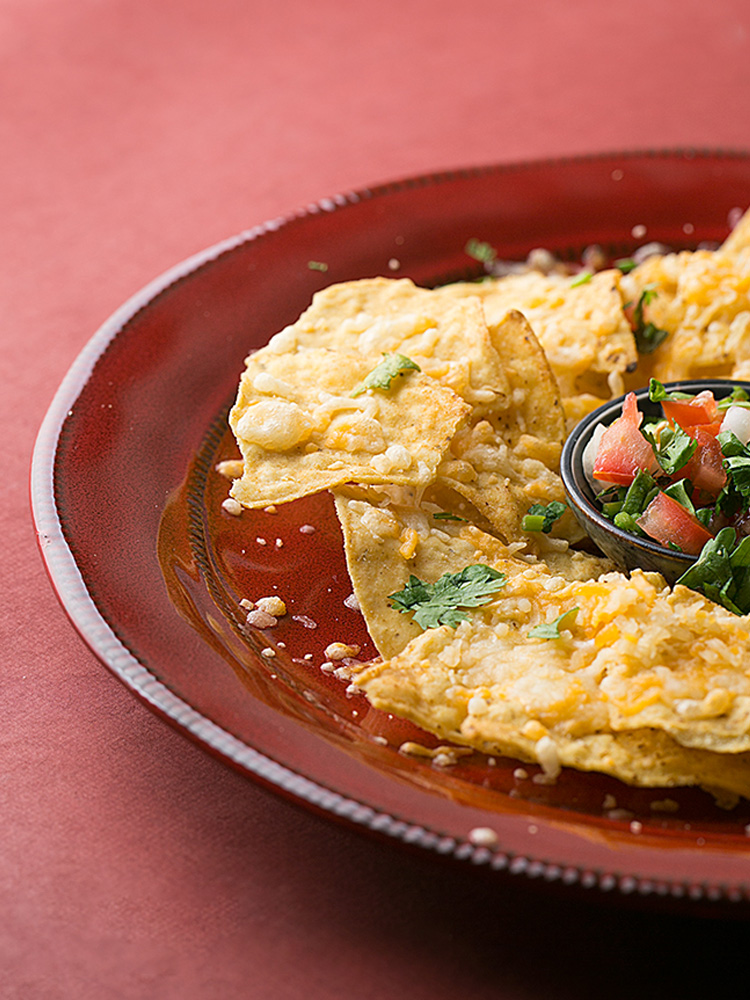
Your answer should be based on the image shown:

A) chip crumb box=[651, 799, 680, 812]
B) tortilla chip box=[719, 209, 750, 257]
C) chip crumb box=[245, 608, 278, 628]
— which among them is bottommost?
chip crumb box=[651, 799, 680, 812]

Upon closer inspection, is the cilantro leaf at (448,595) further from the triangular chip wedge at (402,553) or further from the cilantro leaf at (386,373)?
the cilantro leaf at (386,373)

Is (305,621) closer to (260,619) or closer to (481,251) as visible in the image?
(260,619)

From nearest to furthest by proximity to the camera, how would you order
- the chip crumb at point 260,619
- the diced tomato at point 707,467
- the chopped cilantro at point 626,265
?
the diced tomato at point 707,467
the chip crumb at point 260,619
the chopped cilantro at point 626,265

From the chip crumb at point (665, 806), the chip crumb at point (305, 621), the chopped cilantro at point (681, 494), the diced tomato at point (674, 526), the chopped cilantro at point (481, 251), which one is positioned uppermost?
the chopped cilantro at point (481, 251)

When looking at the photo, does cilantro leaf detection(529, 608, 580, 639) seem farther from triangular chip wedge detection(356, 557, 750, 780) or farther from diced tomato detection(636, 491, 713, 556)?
diced tomato detection(636, 491, 713, 556)

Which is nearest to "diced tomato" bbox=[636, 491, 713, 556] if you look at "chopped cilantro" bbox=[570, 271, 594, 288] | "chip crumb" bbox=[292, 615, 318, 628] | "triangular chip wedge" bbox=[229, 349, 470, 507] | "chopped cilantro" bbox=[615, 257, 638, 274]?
"triangular chip wedge" bbox=[229, 349, 470, 507]

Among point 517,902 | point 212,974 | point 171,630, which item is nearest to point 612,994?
point 517,902

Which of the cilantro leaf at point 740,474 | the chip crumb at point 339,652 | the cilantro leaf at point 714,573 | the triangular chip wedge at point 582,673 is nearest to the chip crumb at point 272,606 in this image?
the chip crumb at point 339,652
